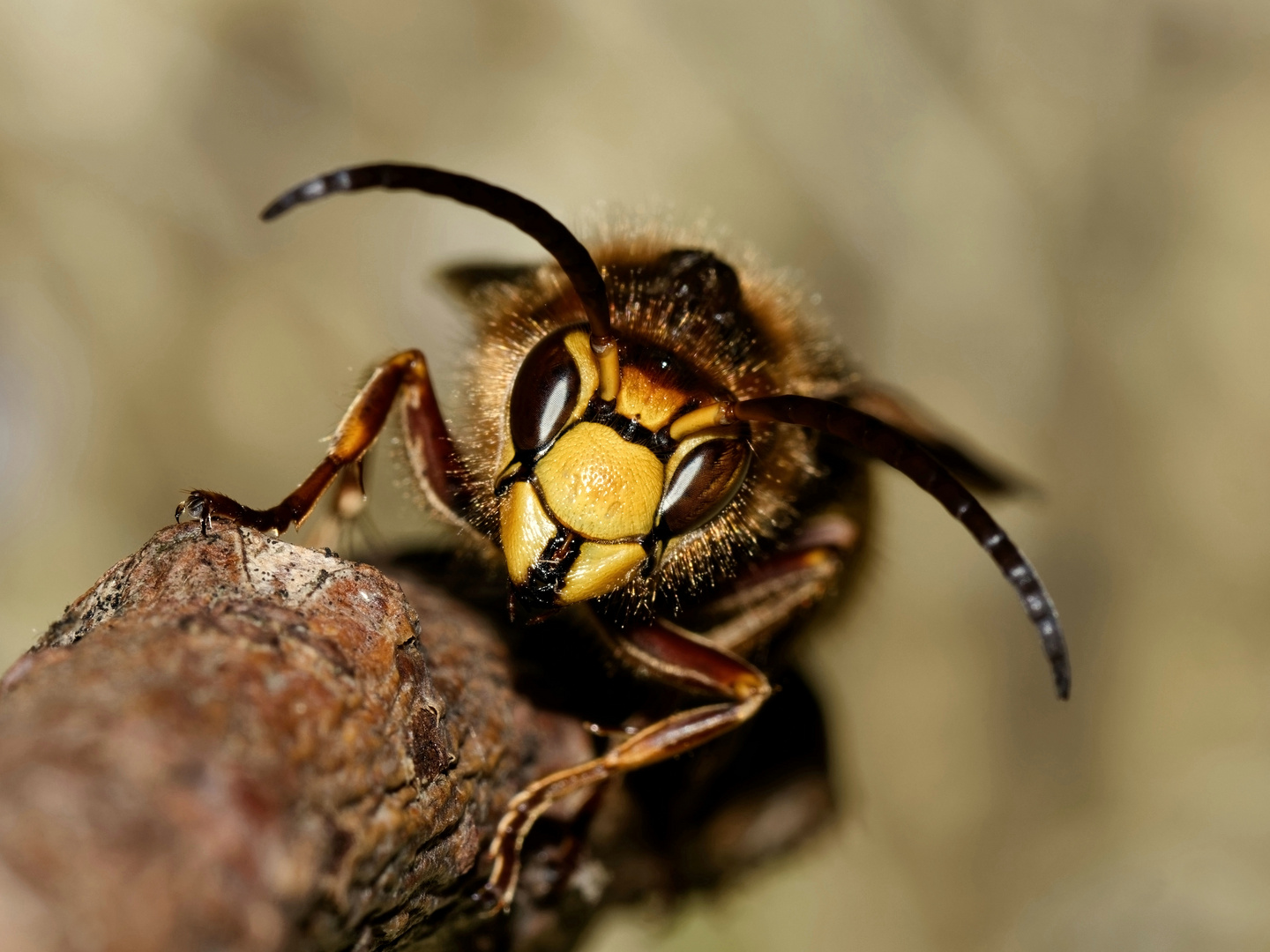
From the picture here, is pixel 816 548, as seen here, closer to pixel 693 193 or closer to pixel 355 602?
pixel 355 602

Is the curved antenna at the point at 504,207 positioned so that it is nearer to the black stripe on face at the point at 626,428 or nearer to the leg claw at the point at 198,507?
the black stripe on face at the point at 626,428

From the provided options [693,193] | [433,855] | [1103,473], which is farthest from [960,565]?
[433,855]

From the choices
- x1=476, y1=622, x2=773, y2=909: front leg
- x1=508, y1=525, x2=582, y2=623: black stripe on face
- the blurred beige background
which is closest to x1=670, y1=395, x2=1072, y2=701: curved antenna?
x1=508, y1=525, x2=582, y2=623: black stripe on face

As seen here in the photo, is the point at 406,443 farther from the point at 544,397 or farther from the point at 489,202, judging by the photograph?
the point at 489,202

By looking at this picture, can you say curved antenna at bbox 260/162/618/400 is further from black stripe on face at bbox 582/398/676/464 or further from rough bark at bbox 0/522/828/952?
rough bark at bbox 0/522/828/952

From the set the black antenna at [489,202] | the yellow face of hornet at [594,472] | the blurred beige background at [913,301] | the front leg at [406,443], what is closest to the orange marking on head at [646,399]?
the yellow face of hornet at [594,472]

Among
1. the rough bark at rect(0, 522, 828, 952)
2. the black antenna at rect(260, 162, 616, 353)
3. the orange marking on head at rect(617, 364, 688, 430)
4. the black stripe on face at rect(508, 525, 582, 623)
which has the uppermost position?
the black antenna at rect(260, 162, 616, 353)

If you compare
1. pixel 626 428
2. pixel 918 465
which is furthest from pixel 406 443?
pixel 918 465
